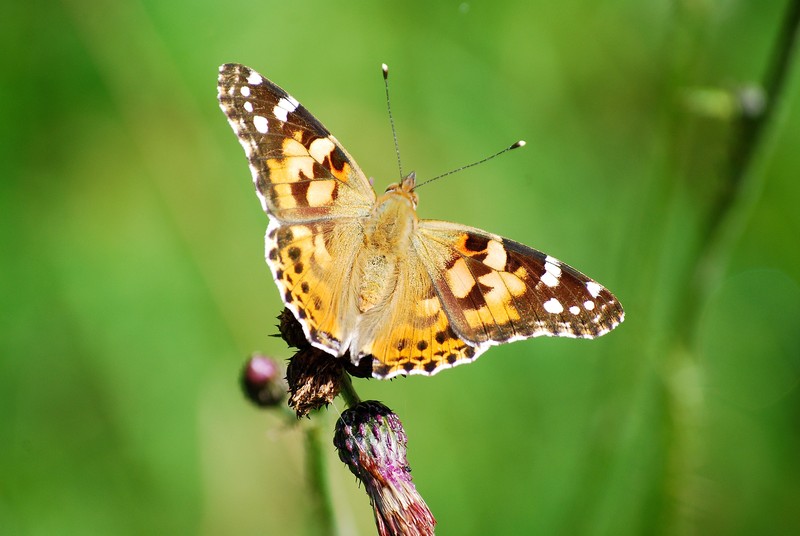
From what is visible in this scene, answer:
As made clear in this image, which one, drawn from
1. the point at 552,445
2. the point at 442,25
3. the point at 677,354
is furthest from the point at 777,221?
the point at 442,25

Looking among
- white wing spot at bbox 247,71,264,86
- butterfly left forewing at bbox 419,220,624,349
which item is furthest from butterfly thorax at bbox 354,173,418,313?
white wing spot at bbox 247,71,264,86

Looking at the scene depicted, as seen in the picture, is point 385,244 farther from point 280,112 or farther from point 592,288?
point 592,288

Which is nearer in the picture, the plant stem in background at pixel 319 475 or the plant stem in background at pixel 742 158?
the plant stem in background at pixel 319 475

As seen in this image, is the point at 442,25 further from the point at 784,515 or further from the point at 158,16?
the point at 784,515

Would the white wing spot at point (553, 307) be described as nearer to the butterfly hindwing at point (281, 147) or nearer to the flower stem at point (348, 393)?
the flower stem at point (348, 393)

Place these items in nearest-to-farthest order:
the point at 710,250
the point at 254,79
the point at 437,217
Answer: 1. the point at 254,79
2. the point at 710,250
3. the point at 437,217

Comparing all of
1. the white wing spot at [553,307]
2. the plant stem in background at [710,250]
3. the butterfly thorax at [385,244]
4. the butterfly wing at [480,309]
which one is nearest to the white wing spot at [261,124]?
the butterfly thorax at [385,244]

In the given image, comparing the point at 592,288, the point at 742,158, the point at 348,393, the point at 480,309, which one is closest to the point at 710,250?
the point at 742,158
